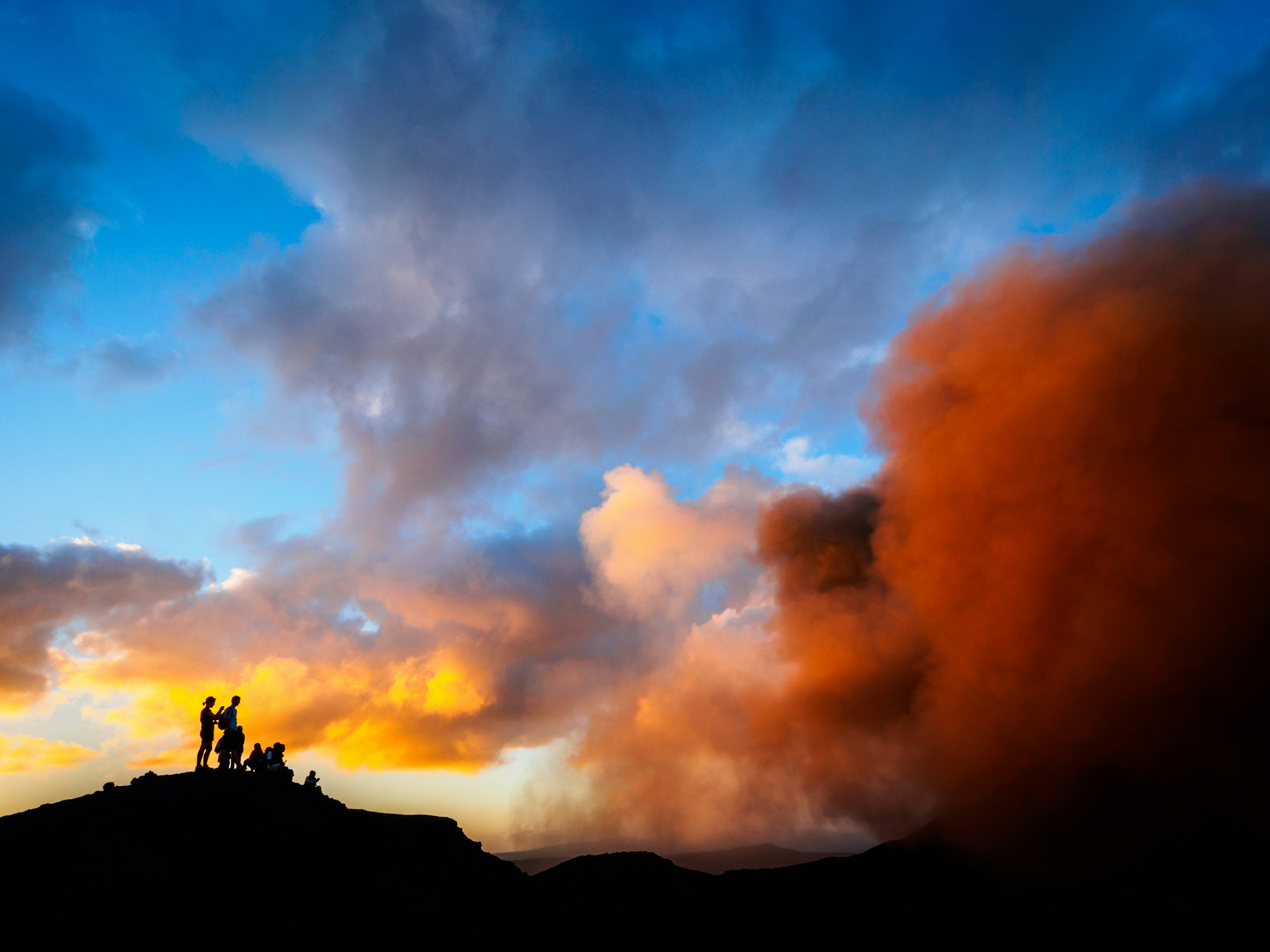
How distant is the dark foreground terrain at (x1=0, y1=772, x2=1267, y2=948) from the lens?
17.3 m

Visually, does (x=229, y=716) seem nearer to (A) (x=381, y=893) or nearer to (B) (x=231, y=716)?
(B) (x=231, y=716)

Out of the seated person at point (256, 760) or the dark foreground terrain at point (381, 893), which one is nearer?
the dark foreground terrain at point (381, 893)

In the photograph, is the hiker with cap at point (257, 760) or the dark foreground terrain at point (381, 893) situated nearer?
the dark foreground terrain at point (381, 893)

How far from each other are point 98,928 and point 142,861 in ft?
10.2

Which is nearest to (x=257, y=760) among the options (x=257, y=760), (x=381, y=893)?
(x=257, y=760)

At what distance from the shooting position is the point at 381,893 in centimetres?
2319

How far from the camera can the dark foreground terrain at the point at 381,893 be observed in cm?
1733

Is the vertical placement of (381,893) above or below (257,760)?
below

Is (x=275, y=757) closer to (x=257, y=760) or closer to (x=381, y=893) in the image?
(x=257, y=760)

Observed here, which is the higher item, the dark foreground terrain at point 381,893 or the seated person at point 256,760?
the seated person at point 256,760

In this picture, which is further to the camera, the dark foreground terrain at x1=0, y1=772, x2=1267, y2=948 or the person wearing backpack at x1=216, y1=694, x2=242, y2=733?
the person wearing backpack at x1=216, y1=694, x2=242, y2=733

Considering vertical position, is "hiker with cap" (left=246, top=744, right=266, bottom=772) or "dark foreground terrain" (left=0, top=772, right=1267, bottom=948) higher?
"hiker with cap" (left=246, top=744, right=266, bottom=772)

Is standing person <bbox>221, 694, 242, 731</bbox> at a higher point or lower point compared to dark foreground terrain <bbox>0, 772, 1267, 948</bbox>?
higher

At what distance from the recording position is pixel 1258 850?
47875mm
